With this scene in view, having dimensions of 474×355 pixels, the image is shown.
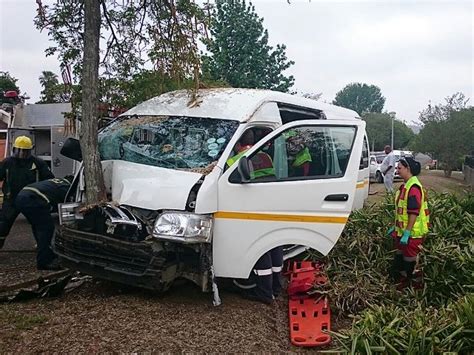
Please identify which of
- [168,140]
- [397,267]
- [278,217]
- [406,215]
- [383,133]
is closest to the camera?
[278,217]

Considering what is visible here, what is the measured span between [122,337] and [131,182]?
157cm

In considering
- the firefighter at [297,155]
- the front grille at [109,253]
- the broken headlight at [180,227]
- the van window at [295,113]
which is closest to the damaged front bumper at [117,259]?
the front grille at [109,253]

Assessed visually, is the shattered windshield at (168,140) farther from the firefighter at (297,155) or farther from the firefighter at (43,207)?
the firefighter at (43,207)

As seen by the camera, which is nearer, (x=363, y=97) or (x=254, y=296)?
(x=254, y=296)

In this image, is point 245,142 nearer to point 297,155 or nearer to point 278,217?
point 297,155

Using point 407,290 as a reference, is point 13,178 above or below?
above

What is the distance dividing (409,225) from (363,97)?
10387 centimetres

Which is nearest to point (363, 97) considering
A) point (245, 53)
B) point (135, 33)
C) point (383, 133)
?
point (383, 133)

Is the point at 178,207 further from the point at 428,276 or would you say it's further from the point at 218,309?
the point at 428,276

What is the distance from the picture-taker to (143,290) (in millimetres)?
5133

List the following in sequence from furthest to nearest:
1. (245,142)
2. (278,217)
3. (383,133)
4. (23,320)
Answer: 1. (383,133)
2. (245,142)
3. (278,217)
4. (23,320)

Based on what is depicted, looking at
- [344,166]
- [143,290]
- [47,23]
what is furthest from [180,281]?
[47,23]

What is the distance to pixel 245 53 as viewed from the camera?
22984 mm

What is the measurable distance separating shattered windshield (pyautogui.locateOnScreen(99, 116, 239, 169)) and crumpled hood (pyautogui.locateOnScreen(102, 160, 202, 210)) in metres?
0.15
